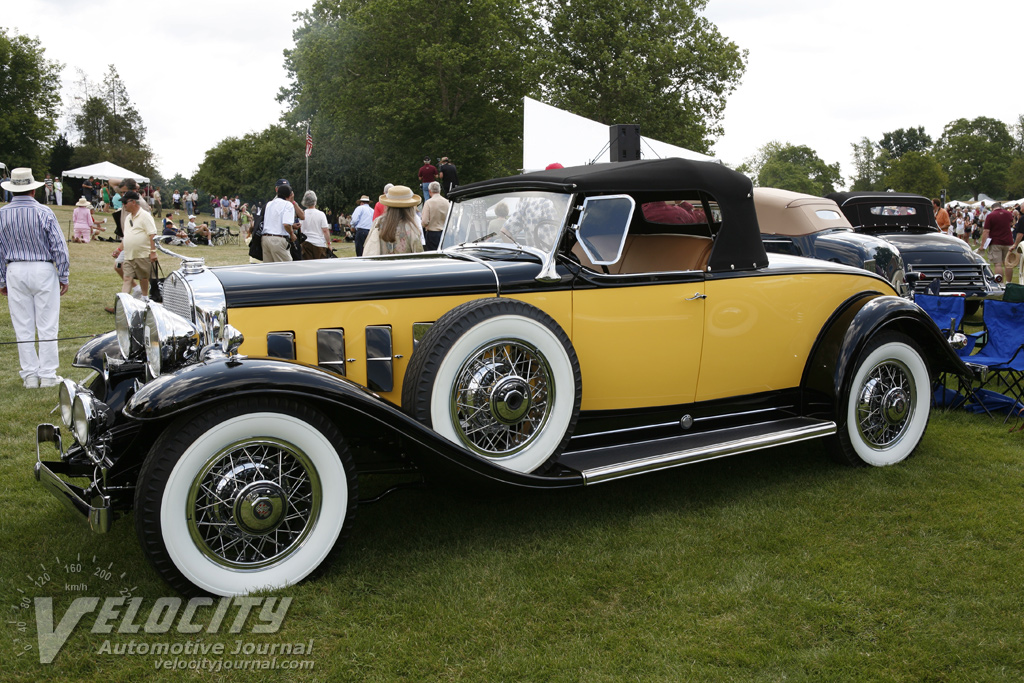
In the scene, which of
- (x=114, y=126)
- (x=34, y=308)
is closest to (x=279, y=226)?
(x=34, y=308)

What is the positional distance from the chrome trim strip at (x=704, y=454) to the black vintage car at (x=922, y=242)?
7.38 meters

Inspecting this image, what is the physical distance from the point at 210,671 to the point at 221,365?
117 centimetres

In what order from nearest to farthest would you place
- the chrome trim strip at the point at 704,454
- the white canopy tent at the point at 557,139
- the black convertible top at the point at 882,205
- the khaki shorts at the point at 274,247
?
the chrome trim strip at the point at 704,454
the khaki shorts at the point at 274,247
the black convertible top at the point at 882,205
the white canopy tent at the point at 557,139

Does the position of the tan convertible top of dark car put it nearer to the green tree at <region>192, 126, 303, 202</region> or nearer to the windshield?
the windshield

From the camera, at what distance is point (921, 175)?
77.4m

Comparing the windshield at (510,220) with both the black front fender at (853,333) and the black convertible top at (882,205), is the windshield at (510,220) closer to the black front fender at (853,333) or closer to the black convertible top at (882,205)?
the black front fender at (853,333)

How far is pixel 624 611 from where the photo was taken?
10.5ft

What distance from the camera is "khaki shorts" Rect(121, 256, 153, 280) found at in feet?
33.1

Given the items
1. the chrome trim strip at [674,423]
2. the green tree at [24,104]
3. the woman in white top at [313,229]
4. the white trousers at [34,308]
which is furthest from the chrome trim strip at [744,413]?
the green tree at [24,104]

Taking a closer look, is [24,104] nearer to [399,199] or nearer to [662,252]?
[399,199]

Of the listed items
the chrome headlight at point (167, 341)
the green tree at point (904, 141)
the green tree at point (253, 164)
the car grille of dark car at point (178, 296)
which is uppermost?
the green tree at point (904, 141)

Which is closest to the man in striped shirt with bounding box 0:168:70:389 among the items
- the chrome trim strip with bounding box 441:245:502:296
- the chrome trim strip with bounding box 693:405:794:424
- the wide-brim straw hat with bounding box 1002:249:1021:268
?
the chrome trim strip with bounding box 441:245:502:296

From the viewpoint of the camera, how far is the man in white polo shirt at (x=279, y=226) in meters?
11.2

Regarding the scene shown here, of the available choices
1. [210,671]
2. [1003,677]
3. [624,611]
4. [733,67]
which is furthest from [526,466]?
[733,67]
